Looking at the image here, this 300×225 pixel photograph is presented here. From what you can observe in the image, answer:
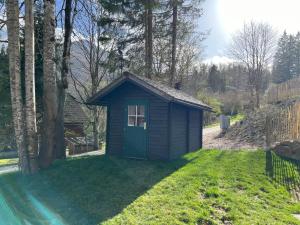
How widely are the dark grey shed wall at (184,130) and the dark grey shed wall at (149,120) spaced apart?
0.31 m

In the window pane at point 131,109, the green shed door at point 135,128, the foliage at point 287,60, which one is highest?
the foliage at point 287,60

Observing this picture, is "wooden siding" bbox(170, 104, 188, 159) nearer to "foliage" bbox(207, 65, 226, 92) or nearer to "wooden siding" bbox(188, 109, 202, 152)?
"wooden siding" bbox(188, 109, 202, 152)

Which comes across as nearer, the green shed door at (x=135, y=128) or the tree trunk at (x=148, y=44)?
the green shed door at (x=135, y=128)

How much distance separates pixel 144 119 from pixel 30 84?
3.93 meters

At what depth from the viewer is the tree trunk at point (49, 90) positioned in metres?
9.03

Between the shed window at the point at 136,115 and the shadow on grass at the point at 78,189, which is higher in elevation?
the shed window at the point at 136,115

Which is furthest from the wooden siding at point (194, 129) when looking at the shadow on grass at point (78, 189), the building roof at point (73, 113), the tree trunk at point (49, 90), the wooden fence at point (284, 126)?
the building roof at point (73, 113)

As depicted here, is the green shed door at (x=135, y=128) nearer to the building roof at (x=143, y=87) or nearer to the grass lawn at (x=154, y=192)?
the grass lawn at (x=154, y=192)

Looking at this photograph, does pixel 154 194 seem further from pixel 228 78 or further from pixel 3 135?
Result: pixel 228 78

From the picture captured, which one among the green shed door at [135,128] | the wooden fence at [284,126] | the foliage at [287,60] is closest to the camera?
the green shed door at [135,128]

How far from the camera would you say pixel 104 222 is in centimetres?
495

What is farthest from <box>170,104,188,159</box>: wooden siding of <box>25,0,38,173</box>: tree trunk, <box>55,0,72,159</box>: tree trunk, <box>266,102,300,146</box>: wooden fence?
<box>25,0,38,173</box>: tree trunk

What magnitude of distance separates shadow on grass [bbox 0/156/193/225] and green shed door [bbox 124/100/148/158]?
0.58 meters

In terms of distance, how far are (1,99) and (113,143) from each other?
19.3 ft
